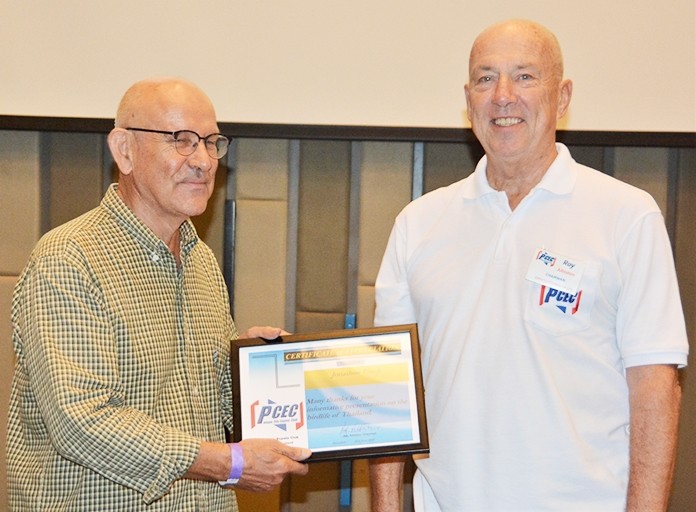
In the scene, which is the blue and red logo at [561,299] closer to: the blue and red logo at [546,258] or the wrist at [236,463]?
the blue and red logo at [546,258]

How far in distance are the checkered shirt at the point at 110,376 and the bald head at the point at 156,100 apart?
208 mm

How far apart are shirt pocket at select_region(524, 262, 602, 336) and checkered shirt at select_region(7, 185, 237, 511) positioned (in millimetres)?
881

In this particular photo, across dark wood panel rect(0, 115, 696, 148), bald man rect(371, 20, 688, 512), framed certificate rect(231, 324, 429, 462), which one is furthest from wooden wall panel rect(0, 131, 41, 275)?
bald man rect(371, 20, 688, 512)

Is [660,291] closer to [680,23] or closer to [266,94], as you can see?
[680,23]

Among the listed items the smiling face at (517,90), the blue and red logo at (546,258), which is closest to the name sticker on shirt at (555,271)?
the blue and red logo at (546,258)

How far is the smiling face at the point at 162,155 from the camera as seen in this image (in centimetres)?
221

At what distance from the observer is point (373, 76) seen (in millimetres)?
3189

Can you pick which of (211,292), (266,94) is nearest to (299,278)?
(266,94)

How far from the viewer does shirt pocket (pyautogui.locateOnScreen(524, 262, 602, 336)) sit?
2.03 meters

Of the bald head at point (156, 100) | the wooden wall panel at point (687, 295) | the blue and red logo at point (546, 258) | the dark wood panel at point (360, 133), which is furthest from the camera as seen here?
the wooden wall panel at point (687, 295)

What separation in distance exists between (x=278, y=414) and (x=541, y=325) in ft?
2.37

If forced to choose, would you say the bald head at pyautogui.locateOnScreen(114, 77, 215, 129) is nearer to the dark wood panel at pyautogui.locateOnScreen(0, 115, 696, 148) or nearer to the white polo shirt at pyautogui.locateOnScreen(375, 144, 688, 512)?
the white polo shirt at pyautogui.locateOnScreen(375, 144, 688, 512)

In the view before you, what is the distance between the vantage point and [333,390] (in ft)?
7.42

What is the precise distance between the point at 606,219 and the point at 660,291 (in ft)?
0.72
